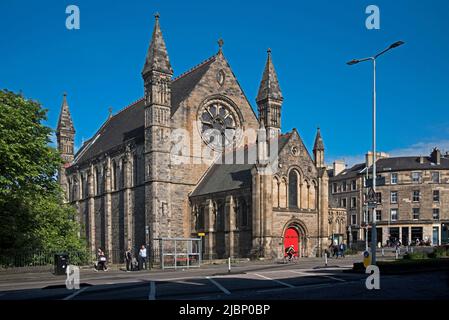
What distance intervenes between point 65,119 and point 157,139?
28477 mm

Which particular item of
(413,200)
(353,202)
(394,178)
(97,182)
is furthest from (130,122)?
(413,200)

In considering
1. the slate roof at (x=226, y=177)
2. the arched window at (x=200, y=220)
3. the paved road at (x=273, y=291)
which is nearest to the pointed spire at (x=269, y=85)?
the slate roof at (x=226, y=177)

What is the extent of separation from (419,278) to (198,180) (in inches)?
1221

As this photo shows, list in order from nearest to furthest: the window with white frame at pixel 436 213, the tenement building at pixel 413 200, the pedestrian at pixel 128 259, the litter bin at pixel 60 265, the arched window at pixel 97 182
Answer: the litter bin at pixel 60 265 < the pedestrian at pixel 128 259 < the arched window at pixel 97 182 < the window with white frame at pixel 436 213 < the tenement building at pixel 413 200

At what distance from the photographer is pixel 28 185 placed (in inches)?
→ 1446

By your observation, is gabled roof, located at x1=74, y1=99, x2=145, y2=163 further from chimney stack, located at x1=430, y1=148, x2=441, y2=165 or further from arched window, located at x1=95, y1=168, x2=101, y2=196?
chimney stack, located at x1=430, y1=148, x2=441, y2=165

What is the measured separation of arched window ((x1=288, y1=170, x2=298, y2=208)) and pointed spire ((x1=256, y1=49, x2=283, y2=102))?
438 inches

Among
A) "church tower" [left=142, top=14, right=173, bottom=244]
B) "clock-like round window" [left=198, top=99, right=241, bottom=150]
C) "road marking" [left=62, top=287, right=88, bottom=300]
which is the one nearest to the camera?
"road marking" [left=62, top=287, right=88, bottom=300]

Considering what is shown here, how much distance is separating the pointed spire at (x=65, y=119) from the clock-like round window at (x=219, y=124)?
87.1 ft

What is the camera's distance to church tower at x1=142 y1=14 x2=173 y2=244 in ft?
157

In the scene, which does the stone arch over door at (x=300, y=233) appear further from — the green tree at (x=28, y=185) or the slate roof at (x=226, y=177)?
the green tree at (x=28, y=185)

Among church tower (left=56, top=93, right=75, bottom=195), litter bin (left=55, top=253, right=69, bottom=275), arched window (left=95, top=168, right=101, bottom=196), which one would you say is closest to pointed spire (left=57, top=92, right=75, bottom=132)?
church tower (left=56, top=93, right=75, bottom=195)

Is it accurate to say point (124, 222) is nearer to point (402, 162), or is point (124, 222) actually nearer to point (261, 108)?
point (261, 108)

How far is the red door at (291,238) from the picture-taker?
4428 centimetres
